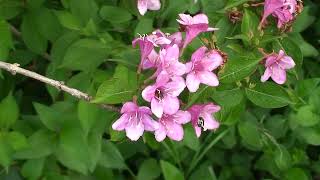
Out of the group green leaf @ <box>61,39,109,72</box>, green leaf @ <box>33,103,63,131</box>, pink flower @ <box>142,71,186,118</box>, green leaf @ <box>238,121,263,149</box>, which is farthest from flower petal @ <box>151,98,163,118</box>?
green leaf @ <box>238,121,263,149</box>

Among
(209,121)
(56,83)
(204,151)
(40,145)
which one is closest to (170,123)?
(209,121)

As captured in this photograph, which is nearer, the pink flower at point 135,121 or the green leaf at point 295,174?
the pink flower at point 135,121

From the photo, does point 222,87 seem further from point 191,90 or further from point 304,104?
point 304,104

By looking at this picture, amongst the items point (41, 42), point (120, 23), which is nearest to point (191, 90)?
point (120, 23)

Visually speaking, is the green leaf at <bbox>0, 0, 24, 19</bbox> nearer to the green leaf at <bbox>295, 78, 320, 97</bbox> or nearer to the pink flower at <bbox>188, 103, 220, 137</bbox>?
the pink flower at <bbox>188, 103, 220, 137</bbox>

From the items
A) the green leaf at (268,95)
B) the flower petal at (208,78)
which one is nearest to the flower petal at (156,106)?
the flower petal at (208,78)

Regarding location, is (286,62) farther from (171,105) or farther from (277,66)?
(171,105)

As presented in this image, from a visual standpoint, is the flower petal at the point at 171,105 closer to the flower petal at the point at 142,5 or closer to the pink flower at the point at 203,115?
the pink flower at the point at 203,115
